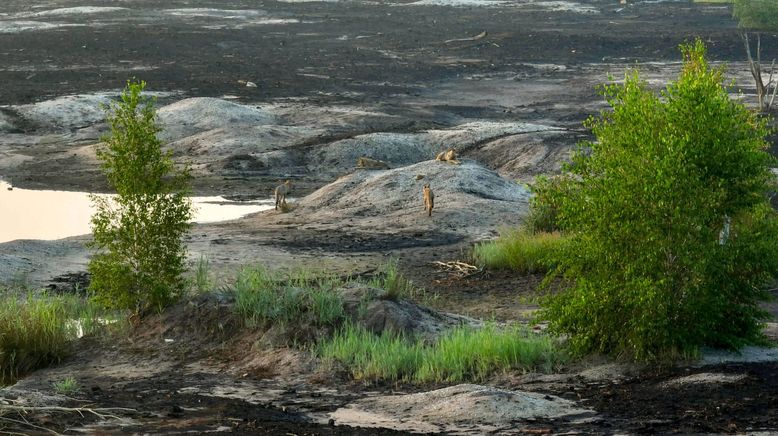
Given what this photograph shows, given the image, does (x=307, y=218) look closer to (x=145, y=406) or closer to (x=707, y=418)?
(x=145, y=406)

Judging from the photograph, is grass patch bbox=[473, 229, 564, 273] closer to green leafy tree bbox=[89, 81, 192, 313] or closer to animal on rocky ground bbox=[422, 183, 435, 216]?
animal on rocky ground bbox=[422, 183, 435, 216]

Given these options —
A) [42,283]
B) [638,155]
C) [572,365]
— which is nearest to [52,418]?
[572,365]

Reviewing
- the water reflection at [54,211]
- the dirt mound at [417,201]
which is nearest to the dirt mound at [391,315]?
the dirt mound at [417,201]

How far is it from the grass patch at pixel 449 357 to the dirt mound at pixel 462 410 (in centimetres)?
97

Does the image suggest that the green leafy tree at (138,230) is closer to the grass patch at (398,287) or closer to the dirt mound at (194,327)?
the dirt mound at (194,327)

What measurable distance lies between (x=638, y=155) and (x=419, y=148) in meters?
17.0

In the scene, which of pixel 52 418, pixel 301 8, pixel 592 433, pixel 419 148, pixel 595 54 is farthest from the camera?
pixel 301 8

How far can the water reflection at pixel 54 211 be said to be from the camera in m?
20.6

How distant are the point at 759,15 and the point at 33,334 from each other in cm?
4621

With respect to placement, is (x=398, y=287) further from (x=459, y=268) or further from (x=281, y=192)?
(x=281, y=192)

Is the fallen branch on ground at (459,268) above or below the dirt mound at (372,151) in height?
above

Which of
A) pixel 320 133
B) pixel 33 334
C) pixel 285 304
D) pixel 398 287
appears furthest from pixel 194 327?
pixel 320 133

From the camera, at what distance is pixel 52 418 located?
9.36 metres

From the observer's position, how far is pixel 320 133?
29.6 meters
